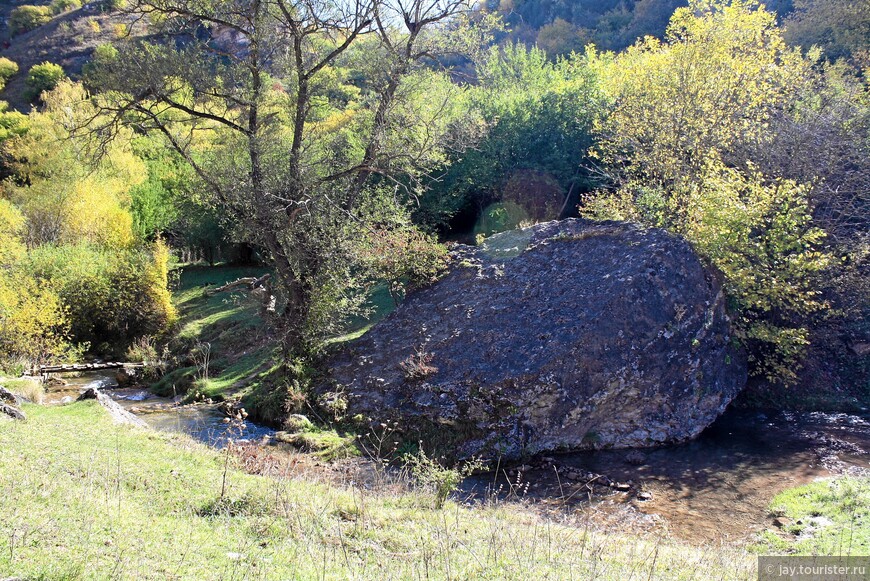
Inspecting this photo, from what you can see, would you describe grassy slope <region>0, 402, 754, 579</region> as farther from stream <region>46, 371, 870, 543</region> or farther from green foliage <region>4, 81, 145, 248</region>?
green foliage <region>4, 81, 145, 248</region>

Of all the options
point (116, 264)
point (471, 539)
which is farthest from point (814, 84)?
point (116, 264)

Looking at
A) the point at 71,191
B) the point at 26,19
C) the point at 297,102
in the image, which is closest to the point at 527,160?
the point at 297,102

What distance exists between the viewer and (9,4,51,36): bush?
7288 centimetres

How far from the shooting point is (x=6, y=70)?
→ 204 feet

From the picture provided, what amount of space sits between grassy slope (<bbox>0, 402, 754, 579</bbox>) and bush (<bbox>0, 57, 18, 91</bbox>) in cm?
7017

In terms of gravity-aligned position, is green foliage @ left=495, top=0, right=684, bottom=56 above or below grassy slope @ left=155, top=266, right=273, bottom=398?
above

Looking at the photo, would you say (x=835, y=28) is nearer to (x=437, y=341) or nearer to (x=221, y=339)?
(x=437, y=341)

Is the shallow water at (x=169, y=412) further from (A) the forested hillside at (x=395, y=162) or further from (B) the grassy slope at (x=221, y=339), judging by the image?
(A) the forested hillside at (x=395, y=162)

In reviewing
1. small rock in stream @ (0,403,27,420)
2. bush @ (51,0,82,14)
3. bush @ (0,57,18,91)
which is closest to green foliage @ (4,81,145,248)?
small rock in stream @ (0,403,27,420)

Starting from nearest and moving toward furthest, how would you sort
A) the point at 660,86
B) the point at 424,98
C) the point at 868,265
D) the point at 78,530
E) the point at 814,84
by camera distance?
the point at 78,530 → the point at 868,265 → the point at 424,98 → the point at 660,86 → the point at 814,84

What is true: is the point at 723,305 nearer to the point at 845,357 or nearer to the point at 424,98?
the point at 845,357

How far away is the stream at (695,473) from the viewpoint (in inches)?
417

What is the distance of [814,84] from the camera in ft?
76.9

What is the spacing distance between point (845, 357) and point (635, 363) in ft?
27.6
